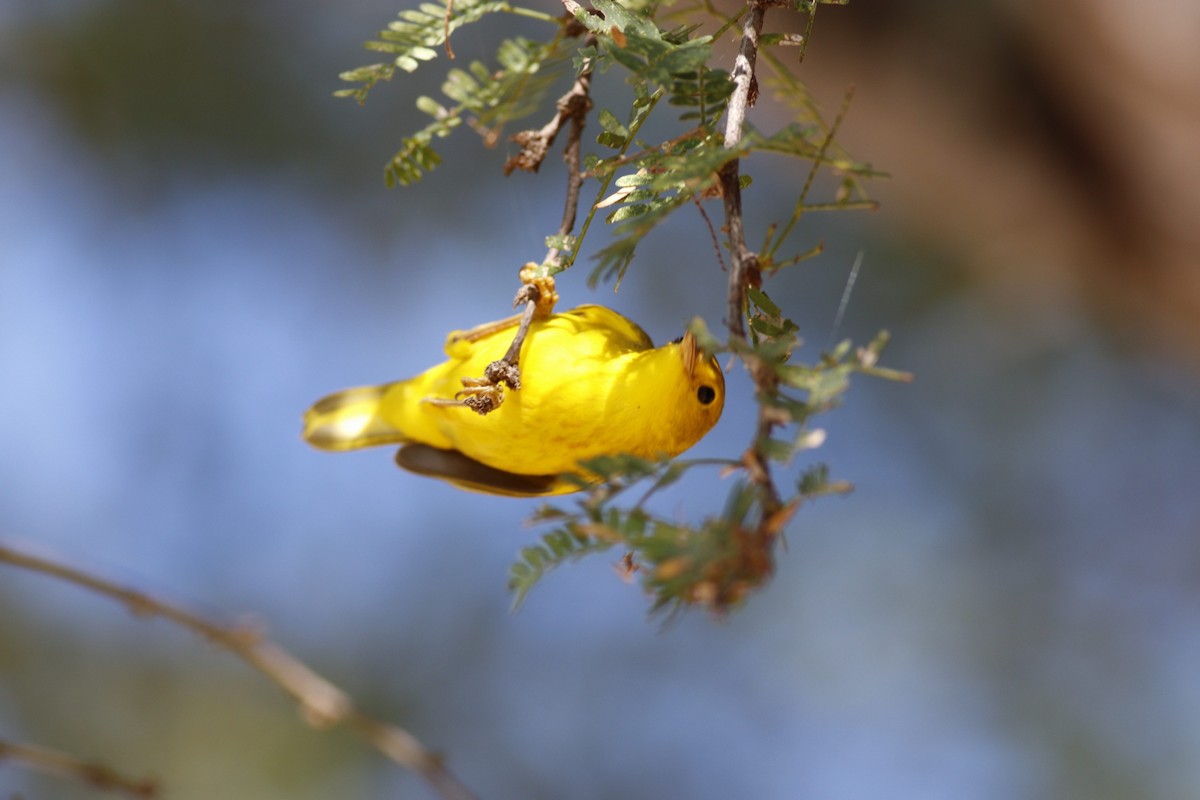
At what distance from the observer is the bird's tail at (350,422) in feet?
4.65

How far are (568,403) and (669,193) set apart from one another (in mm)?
339

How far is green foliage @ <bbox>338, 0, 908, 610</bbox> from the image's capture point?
626 millimetres

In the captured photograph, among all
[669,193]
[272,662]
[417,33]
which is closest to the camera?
[669,193]

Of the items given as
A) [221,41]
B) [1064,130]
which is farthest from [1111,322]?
[221,41]

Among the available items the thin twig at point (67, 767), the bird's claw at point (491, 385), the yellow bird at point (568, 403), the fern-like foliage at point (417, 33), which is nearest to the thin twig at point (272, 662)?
the thin twig at point (67, 767)

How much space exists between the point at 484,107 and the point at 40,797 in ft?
12.3

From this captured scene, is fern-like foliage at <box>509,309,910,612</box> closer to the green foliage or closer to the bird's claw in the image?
the green foliage

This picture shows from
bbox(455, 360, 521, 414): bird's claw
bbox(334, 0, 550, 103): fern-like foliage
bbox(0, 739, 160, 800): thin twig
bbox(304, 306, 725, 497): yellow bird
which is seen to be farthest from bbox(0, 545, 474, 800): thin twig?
bbox(334, 0, 550, 103): fern-like foliage

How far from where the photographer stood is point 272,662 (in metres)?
1.22

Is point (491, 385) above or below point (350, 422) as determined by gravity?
below

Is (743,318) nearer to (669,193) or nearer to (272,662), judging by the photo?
(669,193)

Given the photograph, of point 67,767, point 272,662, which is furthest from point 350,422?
point 67,767

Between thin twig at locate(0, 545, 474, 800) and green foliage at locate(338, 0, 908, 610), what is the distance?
0.48 m

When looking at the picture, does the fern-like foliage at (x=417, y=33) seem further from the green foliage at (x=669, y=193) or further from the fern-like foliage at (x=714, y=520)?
the fern-like foliage at (x=714, y=520)
